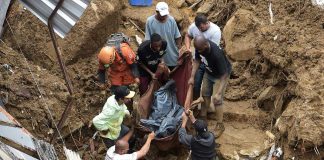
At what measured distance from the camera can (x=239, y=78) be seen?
27.0 feet

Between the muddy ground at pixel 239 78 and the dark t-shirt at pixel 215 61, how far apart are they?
107 cm

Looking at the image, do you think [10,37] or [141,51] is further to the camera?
[10,37]

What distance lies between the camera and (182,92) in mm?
7375

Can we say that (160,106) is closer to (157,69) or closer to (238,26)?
(157,69)

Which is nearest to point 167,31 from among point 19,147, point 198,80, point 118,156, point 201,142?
point 198,80

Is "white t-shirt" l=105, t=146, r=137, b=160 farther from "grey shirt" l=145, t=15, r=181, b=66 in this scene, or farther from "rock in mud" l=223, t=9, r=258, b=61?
"rock in mud" l=223, t=9, r=258, b=61

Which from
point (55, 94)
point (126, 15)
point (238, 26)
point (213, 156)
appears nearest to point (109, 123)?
point (213, 156)

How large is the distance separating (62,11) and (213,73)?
2199 millimetres

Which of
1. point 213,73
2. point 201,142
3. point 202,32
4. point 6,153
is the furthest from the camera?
point 202,32

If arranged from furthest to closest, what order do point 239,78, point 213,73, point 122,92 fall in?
1. point 239,78
2. point 213,73
3. point 122,92

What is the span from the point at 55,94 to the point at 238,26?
11.2 feet

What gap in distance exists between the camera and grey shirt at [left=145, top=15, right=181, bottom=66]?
24.1 ft

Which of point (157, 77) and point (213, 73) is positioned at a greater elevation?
point (213, 73)

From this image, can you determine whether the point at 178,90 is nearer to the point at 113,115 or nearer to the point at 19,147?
the point at 113,115
